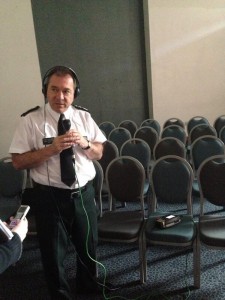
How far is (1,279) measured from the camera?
2.27 meters

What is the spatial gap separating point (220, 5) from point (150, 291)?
5.57m

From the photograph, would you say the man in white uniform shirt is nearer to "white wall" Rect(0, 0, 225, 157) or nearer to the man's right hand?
the man's right hand

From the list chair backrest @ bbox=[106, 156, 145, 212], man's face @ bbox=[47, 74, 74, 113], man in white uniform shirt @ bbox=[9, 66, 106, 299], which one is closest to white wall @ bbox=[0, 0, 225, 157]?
chair backrest @ bbox=[106, 156, 145, 212]

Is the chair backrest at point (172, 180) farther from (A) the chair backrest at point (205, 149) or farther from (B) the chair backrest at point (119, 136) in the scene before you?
(B) the chair backrest at point (119, 136)

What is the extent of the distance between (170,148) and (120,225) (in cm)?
150

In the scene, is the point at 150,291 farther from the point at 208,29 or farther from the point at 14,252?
the point at 208,29

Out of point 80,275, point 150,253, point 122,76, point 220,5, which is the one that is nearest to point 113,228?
point 80,275

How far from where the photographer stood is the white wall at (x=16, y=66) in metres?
4.50

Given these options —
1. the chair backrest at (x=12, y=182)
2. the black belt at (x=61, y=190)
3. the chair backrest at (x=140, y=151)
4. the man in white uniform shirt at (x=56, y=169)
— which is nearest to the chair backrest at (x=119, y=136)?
the chair backrest at (x=140, y=151)

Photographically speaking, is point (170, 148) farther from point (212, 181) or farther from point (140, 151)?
point (212, 181)

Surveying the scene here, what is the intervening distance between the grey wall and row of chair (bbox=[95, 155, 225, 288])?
11.0ft

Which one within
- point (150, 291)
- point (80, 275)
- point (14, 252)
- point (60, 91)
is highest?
point (60, 91)

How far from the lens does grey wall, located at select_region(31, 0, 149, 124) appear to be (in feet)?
16.9

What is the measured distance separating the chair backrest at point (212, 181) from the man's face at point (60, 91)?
4.61 feet
